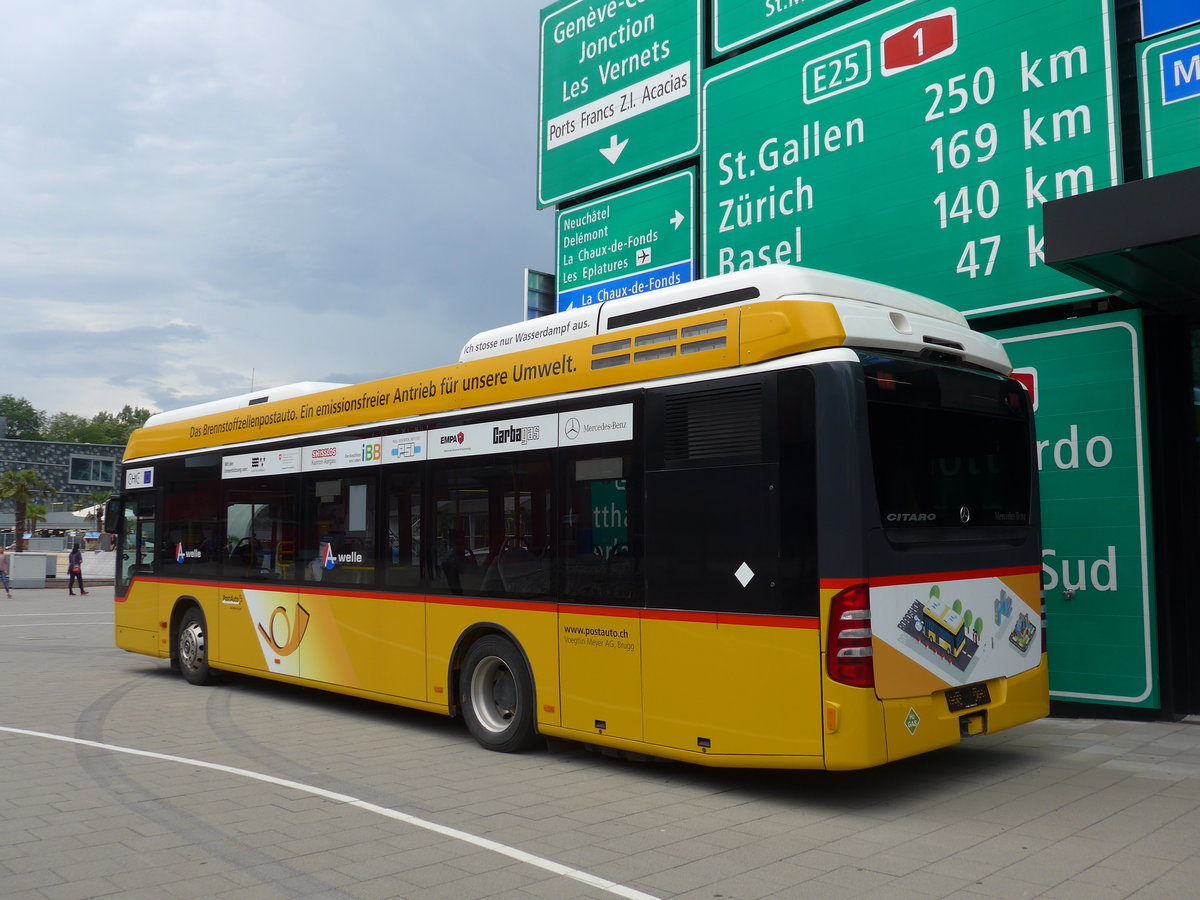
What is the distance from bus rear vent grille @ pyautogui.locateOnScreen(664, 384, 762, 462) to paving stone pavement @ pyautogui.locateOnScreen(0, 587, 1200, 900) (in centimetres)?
224

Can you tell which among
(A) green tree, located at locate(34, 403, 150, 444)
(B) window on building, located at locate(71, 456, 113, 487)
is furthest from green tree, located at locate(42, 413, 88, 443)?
(B) window on building, located at locate(71, 456, 113, 487)

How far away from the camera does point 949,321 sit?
7156 millimetres

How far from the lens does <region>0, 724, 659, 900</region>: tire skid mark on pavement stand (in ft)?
15.6

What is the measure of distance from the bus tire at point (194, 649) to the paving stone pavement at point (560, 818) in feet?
8.15

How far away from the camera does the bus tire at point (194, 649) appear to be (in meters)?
11.8

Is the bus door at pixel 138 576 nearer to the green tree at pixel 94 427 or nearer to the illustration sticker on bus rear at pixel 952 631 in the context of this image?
the illustration sticker on bus rear at pixel 952 631

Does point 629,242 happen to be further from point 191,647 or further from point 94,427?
point 94,427

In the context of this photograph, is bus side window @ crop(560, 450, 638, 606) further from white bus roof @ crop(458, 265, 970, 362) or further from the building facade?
the building facade

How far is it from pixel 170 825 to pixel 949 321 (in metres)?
6.07

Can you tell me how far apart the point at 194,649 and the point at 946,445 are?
365 inches

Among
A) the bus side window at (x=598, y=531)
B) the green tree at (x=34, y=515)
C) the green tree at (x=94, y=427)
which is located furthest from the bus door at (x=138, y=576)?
the green tree at (x=94, y=427)

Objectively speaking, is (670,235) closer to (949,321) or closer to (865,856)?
(949,321)

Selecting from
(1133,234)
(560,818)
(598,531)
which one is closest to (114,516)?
(598,531)

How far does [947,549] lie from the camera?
6320 mm
